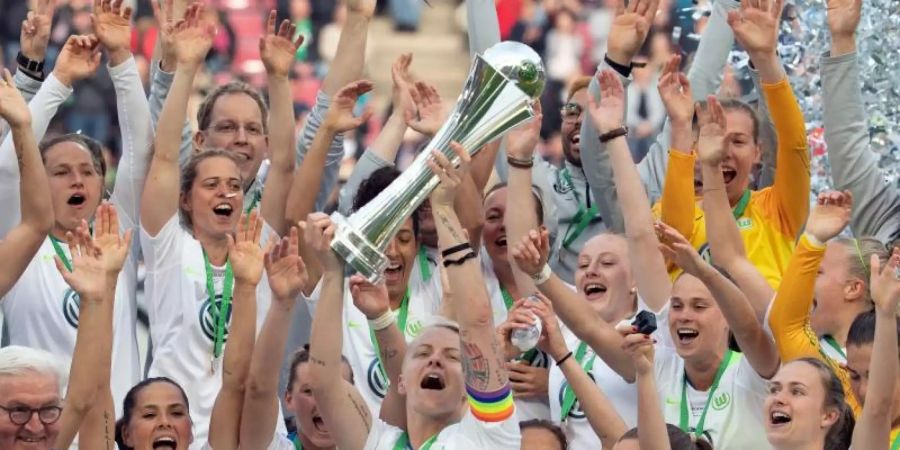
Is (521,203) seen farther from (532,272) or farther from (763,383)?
(763,383)

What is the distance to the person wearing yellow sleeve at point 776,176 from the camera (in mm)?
6727

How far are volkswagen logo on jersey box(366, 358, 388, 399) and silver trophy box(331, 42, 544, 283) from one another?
123 cm

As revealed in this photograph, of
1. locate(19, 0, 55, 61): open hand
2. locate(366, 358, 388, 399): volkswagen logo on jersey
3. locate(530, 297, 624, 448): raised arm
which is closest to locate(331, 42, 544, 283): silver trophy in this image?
locate(530, 297, 624, 448): raised arm

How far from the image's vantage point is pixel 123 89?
6.87 metres

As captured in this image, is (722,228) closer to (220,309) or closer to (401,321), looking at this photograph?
(401,321)

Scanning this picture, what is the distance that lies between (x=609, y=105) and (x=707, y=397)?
108cm

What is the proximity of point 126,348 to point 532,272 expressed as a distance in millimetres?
1382

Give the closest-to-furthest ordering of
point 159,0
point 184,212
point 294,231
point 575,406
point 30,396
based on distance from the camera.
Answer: point 30,396
point 294,231
point 575,406
point 184,212
point 159,0

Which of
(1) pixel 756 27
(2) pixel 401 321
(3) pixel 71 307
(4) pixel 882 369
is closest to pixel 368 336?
(2) pixel 401 321

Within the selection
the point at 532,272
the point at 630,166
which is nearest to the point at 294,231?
the point at 532,272

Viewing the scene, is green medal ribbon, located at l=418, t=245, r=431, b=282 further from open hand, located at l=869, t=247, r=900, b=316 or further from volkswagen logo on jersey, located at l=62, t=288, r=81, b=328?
open hand, located at l=869, t=247, r=900, b=316

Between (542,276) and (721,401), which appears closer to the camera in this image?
(721,401)

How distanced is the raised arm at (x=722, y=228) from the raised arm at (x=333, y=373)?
A: 1.23m

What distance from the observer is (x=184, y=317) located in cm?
670
